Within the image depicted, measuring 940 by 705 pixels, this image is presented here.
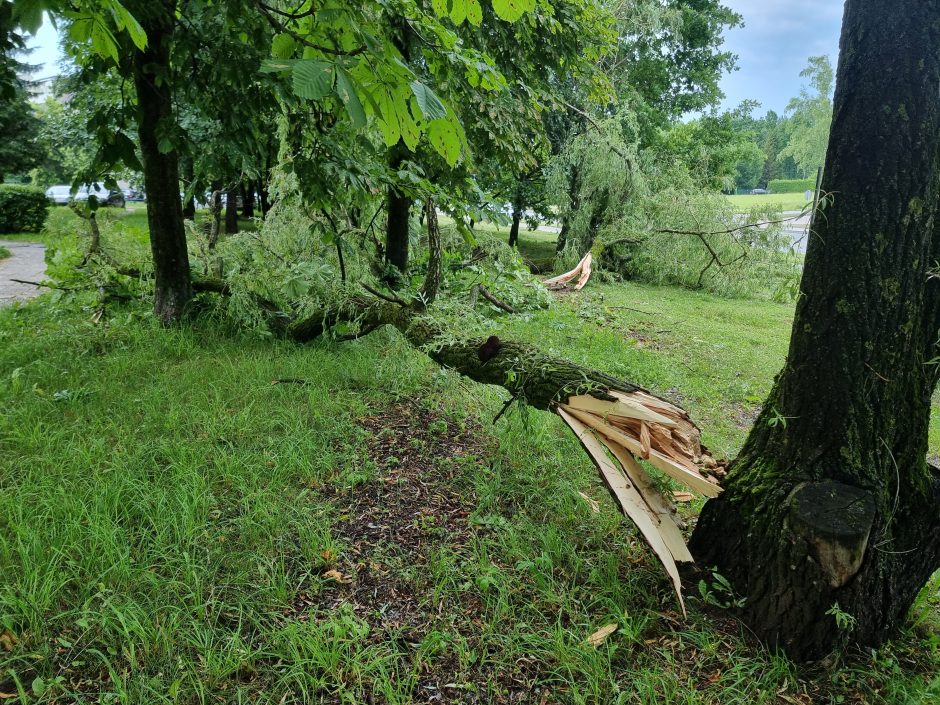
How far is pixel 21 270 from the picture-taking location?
34.4 ft

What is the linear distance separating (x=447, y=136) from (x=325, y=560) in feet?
6.23

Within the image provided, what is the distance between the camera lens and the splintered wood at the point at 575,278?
11.0 m

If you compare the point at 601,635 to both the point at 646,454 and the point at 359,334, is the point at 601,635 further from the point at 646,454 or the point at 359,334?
the point at 359,334

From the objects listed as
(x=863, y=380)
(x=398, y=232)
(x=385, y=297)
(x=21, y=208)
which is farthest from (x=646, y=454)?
(x=21, y=208)

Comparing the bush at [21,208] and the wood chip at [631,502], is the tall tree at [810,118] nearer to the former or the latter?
the wood chip at [631,502]

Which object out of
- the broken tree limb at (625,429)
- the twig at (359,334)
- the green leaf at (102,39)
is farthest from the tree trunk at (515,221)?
the green leaf at (102,39)

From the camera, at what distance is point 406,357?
16.8 ft

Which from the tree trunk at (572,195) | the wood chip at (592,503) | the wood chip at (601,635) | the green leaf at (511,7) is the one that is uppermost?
the tree trunk at (572,195)

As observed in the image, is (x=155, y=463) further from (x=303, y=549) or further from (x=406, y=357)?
(x=406, y=357)

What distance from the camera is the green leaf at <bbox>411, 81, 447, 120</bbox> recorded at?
1.76m

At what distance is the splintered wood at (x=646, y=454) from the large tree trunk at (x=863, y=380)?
0.29 m

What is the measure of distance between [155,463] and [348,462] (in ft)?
3.45

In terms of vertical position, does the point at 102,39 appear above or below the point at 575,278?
above

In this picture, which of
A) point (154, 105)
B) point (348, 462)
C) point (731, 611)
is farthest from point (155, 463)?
point (154, 105)
